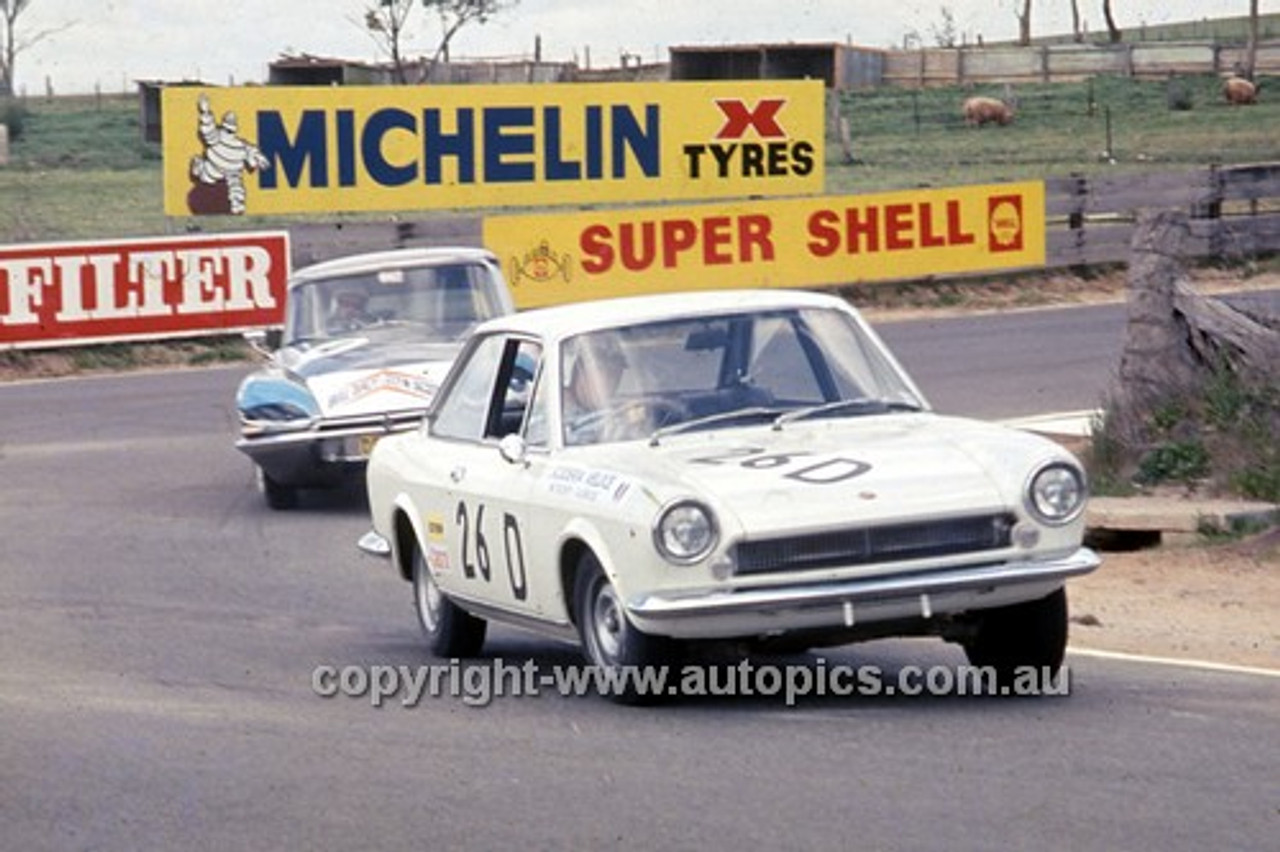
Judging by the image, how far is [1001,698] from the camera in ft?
30.9

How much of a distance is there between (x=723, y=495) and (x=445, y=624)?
97.7 inches

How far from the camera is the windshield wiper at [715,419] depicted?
32.3ft

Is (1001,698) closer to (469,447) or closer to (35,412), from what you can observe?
(469,447)

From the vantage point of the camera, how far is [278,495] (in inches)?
674

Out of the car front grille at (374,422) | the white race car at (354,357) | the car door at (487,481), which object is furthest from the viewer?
the white race car at (354,357)

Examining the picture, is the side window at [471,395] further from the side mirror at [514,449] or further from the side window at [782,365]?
the side window at [782,365]

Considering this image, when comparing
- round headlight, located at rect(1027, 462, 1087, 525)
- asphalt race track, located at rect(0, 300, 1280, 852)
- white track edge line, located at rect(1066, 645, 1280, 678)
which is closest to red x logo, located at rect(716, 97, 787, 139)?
asphalt race track, located at rect(0, 300, 1280, 852)

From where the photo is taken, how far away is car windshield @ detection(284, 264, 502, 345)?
1714cm

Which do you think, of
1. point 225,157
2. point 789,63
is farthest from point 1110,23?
point 225,157

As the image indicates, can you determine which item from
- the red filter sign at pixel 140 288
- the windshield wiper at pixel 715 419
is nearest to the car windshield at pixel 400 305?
the windshield wiper at pixel 715 419

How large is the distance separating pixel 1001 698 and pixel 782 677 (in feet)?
3.27

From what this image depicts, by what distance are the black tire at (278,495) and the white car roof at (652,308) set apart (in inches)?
255

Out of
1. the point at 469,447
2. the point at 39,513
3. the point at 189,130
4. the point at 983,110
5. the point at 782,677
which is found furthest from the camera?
the point at 983,110

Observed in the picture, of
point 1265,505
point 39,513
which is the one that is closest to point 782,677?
point 1265,505
